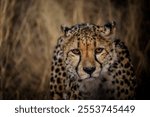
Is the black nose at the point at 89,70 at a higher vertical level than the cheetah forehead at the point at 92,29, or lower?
lower

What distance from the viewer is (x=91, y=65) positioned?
343 cm

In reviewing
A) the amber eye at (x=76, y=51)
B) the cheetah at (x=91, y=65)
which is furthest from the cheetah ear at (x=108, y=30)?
the amber eye at (x=76, y=51)

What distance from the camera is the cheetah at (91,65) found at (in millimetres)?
3439

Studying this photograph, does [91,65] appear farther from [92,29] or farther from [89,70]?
[92,29]

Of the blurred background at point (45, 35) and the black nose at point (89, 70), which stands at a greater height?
the blurred background at point (45, 35)

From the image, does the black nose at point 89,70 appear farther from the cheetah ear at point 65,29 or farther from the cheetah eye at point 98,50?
the cheetah ear at point 65,29

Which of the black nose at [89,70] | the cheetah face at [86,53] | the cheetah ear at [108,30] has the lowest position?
the black nose at [89,70]

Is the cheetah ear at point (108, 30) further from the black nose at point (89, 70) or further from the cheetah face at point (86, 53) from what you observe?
the black nose at point (89, 70)

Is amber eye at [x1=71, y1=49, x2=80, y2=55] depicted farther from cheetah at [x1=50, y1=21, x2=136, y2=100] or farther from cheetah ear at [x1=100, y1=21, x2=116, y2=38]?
cheetah ear at [x1=100, y1=21, x2=116, y2=38]

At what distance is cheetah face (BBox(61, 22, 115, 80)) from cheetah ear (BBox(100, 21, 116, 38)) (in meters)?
0.02

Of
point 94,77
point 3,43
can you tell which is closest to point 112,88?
point 94,77

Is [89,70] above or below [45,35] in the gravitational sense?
below

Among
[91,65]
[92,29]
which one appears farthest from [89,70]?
[92,29]

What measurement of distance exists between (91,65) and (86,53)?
7 cm
